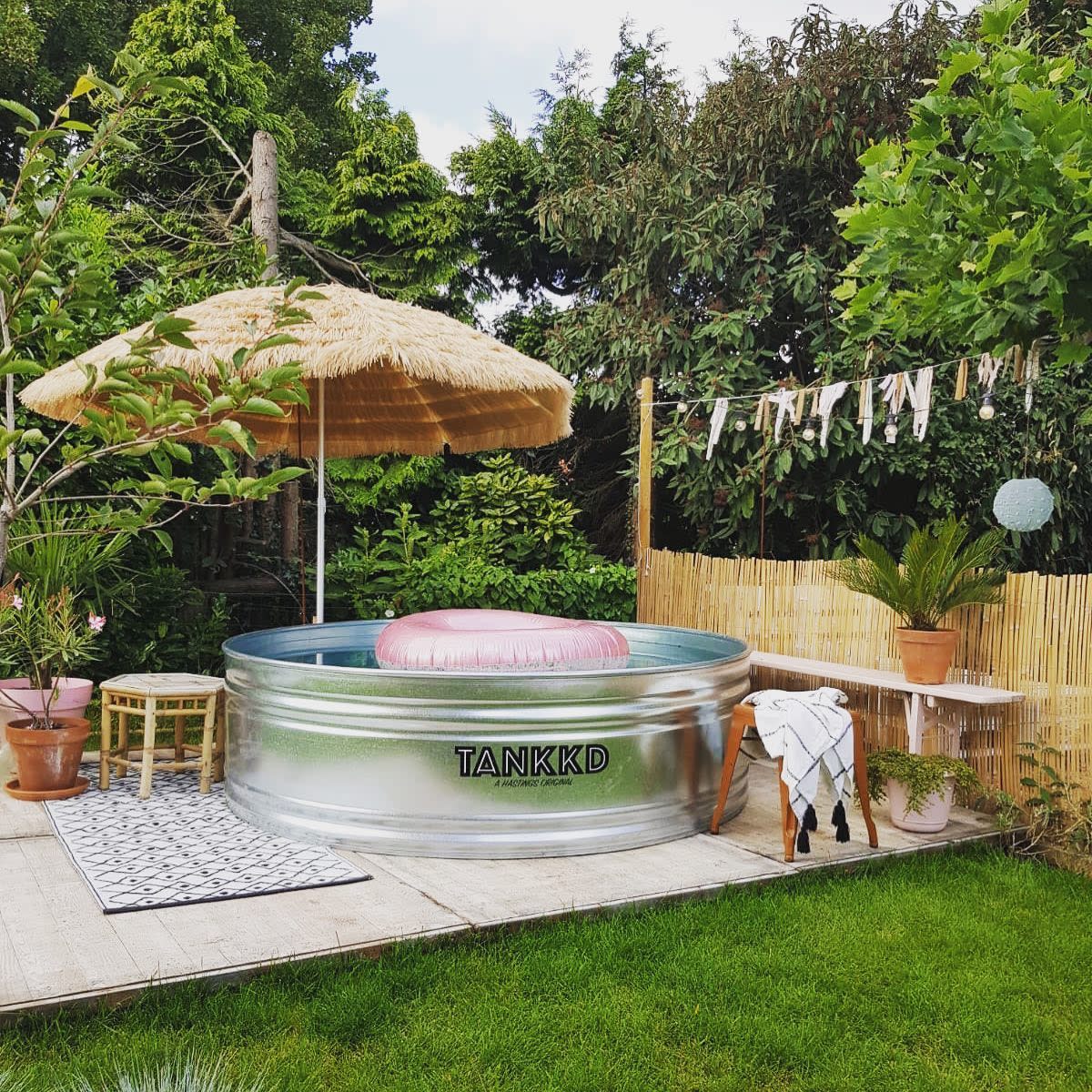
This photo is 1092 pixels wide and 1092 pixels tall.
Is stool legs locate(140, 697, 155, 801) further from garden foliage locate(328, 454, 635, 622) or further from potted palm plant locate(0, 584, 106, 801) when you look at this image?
garden foliage locate(328, 454, 635, 622)

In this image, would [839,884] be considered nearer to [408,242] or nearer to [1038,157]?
[1038,157]

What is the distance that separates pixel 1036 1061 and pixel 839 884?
137 cm

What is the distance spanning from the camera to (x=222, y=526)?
10008 millimetres

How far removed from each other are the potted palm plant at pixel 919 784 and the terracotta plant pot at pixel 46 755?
4053mm

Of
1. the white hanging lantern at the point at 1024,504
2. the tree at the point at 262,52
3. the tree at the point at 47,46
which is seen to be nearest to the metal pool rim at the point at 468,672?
the white hanging lantern at the point at 1024,504

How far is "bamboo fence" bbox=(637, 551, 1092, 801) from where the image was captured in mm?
4965

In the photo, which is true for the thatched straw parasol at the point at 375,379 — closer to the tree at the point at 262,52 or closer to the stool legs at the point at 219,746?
the stool legs at the point at 219,746

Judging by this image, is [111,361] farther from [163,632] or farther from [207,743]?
[163,632]

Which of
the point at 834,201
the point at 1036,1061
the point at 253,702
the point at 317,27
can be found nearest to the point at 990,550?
the point at 1036,1061

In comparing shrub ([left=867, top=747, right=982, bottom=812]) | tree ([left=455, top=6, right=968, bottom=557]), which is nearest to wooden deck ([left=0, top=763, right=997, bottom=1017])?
shrub ([left=867, top=747, right=982, bottom=812])

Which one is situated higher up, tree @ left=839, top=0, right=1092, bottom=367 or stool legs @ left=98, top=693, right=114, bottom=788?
tree @ left=839, top=0, right=1092, bottom=367

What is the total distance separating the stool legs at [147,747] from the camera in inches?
207

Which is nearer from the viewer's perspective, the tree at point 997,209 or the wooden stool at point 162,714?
the tree at point 997,209

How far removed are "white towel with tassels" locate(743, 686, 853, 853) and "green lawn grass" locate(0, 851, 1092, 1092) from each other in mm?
493
